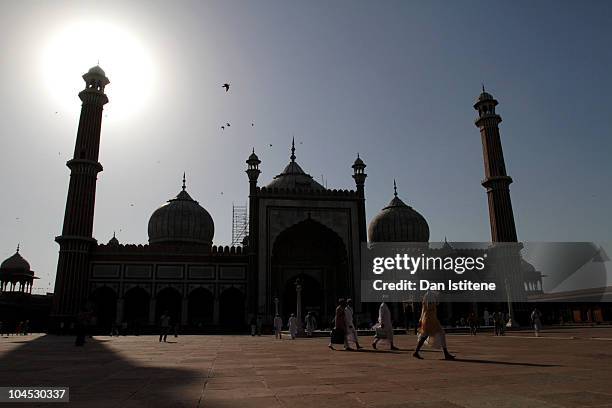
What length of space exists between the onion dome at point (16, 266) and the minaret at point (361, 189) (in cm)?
3283

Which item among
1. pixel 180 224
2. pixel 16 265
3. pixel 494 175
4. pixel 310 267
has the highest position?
pixel 494 175

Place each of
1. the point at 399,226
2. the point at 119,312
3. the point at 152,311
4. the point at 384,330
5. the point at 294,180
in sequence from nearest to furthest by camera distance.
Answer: the point at 384,330, the point at 119,312, the point at 152,311, the point at 294,180, the point at 399,226

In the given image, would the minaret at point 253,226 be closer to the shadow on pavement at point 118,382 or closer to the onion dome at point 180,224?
the onion dome at point 180,224

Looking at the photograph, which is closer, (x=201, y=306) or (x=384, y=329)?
(x=384, y=329)

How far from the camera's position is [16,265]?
45594mm

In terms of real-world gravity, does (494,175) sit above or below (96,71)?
below

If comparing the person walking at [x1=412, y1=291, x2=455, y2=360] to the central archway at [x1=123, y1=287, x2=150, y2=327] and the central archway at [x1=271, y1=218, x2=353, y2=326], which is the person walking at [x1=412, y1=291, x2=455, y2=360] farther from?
the central archway at [x1=123, y1=287, x2=150, y2=327]

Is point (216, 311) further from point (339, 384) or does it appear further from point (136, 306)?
point (339, 384)

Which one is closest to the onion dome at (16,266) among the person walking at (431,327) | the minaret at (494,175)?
the minaret at (494,175)

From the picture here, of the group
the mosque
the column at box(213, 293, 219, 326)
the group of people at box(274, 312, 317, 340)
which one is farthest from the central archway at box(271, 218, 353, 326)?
the group of people at box(274, 312, 317, 340)

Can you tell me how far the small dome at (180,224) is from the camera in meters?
40.5

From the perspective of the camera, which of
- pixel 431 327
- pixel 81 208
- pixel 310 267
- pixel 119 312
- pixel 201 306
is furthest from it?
pixel 310 267

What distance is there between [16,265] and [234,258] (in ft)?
81.6

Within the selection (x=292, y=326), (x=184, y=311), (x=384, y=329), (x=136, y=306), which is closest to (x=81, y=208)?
(x=136, y=306)
